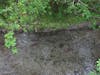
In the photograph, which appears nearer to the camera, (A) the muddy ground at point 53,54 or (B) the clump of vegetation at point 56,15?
(B) the clump of vegetation at point 56,15

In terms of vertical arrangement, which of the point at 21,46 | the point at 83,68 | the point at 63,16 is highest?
the point at 63,16

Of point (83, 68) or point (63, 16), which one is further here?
Result: point (63, 16)

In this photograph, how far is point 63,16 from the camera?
544 centimetres

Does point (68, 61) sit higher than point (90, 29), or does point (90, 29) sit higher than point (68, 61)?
point (90, 29)

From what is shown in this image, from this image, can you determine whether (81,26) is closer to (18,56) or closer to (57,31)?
(57,31)

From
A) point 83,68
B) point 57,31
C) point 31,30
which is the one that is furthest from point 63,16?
point 83,68

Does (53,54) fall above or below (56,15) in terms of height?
below

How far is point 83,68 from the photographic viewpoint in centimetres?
502

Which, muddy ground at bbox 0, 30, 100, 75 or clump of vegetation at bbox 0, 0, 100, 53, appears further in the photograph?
muddy ground at bbox 0, 30, 100, 75

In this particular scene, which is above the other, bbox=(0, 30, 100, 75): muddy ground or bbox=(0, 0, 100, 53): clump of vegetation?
bbox=(0, 0, 100, 53): clump of vegetation

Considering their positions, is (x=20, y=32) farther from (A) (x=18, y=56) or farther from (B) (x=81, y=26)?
(B) (x=81, y=26)

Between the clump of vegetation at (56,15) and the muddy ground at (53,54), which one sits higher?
the clump of vegetation at (56,15)

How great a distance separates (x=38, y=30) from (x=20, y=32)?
1.12 ft

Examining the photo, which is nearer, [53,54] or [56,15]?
[53,54]
